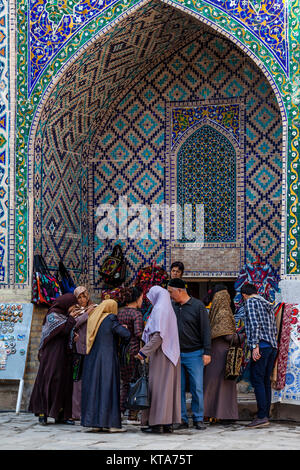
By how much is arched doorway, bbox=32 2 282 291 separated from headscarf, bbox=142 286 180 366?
8.31 feet

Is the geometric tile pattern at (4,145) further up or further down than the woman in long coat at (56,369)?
further up

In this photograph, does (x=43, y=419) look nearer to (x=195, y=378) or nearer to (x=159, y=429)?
(x=159, y=429)

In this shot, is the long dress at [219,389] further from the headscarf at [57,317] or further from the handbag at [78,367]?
the headscarf at [57,317]

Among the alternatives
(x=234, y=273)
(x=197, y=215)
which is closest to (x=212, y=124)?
(x=197, y=215)

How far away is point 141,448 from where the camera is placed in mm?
6223

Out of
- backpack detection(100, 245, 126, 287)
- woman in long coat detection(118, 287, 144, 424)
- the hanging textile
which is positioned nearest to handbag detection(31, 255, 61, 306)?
backpack detection(100, 245, 126, 287)

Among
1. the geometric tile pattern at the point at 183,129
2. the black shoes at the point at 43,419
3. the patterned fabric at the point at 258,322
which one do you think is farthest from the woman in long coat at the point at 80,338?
the geometric tile pattern at the point at 183,129

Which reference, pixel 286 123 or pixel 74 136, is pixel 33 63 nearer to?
pixel 74 136

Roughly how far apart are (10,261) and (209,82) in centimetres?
301

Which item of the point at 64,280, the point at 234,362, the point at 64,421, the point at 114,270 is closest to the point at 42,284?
the point at 64,280

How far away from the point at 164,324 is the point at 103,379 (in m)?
0.68

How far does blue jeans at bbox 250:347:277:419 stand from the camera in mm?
7422

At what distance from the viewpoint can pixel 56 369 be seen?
7668 mm

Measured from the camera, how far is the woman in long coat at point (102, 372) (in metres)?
7.09
